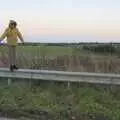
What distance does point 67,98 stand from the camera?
10.7 m

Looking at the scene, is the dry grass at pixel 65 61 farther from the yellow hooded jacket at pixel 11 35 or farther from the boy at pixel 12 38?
the yellow hooded jacket at pixel 11 35

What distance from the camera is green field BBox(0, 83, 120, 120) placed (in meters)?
9.66

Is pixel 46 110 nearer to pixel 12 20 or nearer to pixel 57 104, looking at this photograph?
pixel 57 104

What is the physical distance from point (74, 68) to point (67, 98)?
85.5 inches

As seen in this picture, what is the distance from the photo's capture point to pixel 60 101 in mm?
10523

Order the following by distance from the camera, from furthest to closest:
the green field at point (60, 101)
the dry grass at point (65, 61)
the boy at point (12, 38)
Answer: the boy at point (12, 38)
the dry grass at point (65, 61)
the green field at point (60, 101)

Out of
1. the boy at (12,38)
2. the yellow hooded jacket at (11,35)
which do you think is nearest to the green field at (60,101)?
the boy at (12,38)

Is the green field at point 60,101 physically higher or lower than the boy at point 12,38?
lower

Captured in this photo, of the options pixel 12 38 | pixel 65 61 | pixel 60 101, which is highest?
pixel 12 38

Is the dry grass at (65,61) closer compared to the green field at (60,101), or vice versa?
the green field at (60,101)

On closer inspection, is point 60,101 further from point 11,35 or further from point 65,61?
point 11,35

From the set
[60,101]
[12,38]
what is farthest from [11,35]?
[60,101]

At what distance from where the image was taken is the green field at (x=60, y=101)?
9.66 m

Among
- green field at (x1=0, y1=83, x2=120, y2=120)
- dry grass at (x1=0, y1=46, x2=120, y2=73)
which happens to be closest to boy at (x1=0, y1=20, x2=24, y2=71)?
dry grass at (x1=0, y1=46, x2=120, y2=73)
